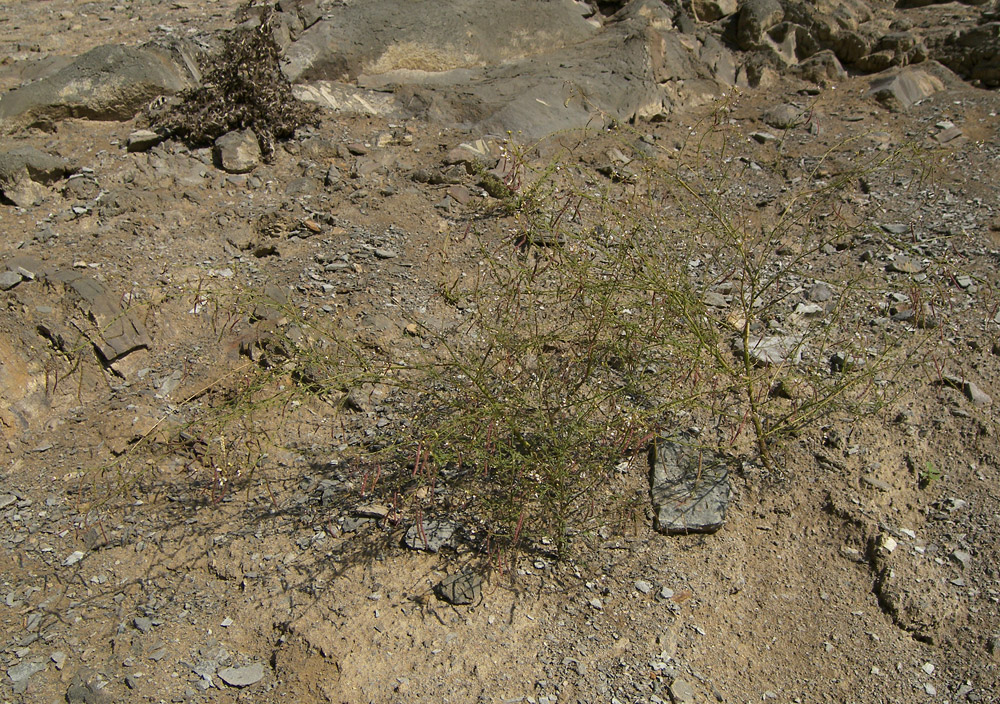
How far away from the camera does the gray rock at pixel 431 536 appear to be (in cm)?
275

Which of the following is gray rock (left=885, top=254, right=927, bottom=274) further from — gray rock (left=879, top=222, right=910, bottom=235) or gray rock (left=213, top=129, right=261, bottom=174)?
gray rock (left=213, top=129, right=261, bottom=174)

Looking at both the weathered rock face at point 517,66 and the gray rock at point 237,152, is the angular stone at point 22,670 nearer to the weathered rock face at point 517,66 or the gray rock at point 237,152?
the gray rock at point 237,152

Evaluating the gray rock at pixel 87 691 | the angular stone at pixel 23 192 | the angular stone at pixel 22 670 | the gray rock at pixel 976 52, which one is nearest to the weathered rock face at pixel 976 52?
the gray rock at pixel 976 52

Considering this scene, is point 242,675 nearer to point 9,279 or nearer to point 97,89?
point 9,279

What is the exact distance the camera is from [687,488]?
9.82ft

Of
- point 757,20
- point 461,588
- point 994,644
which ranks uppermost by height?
point 757,20

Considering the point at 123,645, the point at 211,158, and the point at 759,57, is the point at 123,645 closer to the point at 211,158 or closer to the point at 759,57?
the point at 211,158

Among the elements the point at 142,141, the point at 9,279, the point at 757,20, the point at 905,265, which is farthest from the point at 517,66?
the point at 9,279

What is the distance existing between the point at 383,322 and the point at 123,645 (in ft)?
5.42

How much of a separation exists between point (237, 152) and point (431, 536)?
257 cm

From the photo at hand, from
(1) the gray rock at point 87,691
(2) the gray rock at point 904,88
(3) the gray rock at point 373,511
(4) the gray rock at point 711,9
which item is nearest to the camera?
(1) the gray rock at point 87,691

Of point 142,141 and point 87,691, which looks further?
point 142,141

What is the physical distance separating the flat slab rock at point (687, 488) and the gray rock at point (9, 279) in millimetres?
2768

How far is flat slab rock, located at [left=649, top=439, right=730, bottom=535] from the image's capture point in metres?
2.88
